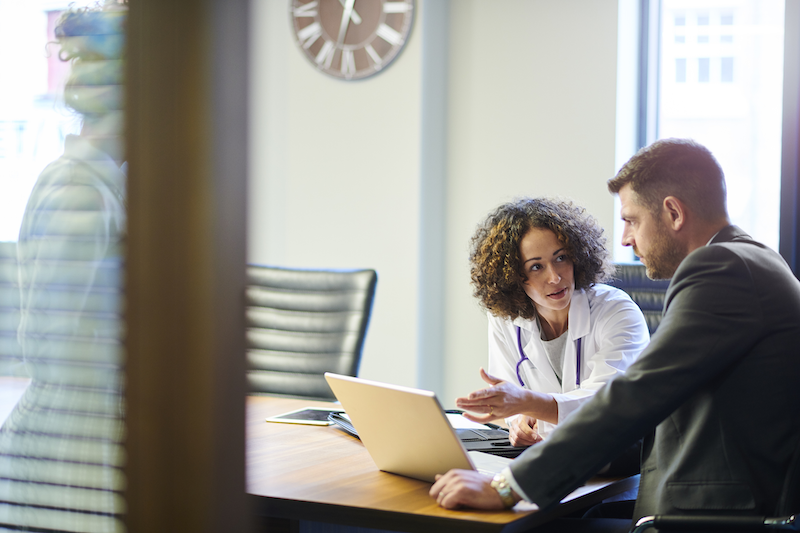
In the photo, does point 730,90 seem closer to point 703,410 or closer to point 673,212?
point 673,212

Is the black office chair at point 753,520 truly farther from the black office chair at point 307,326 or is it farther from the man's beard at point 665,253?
the black office chair at point 307,326

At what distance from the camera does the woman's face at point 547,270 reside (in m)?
1.82

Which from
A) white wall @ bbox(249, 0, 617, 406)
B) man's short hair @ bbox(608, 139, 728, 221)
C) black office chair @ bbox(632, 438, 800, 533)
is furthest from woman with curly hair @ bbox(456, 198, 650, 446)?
white wall @ bbox(249, 0, 617, 406)

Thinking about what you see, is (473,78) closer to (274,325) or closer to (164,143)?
(274,325)

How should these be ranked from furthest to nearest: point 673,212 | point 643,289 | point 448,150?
point 448,150 → point 643,289 → point 673,212

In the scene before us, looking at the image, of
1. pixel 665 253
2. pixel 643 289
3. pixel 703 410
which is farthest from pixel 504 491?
pixel 643 289

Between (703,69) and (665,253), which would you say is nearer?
(665,253)

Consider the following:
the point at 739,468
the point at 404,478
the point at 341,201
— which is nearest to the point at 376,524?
the point at 404,478

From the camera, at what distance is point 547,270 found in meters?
1.83

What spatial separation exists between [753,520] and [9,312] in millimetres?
973

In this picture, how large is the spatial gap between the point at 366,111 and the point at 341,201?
429 mm

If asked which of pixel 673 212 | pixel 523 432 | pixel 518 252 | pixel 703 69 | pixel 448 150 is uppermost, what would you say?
pixel 703 69

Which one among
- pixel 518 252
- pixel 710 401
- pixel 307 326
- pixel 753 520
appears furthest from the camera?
pixel 307 326

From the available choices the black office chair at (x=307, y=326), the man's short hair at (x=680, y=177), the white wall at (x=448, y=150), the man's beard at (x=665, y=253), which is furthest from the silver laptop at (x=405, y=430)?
the white wall at (x=448, y=150)
